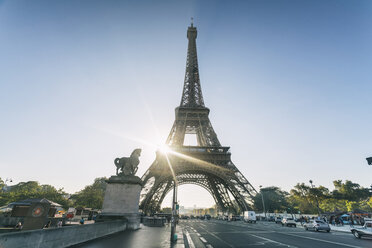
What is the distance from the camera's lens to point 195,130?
55719mm

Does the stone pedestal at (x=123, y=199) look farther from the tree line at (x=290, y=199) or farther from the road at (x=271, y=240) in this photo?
the tree line at (x=290, y=199)

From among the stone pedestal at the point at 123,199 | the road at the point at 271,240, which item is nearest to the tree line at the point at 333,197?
the road at the point at 271,240

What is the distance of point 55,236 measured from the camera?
280 inches

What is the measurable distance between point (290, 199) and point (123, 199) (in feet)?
305

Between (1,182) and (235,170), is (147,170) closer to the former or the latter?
(235,170)

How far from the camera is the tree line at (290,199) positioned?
56.8 metres

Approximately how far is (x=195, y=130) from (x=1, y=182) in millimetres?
56845

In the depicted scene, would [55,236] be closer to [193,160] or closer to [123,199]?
[123,199]

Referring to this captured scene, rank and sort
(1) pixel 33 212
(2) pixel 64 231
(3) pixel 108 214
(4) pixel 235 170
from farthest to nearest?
(4) pixel 235 170, (3) pixel 108 214, (1) pixel 33 212, (2) pixel 64 231

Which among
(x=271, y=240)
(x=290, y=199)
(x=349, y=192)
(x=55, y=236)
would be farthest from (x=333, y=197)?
(x=55, y=236)

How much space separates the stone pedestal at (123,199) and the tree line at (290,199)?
49747mm

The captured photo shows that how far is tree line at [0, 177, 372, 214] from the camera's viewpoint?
56812 mm

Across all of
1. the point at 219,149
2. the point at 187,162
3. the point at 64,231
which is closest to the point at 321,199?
the point at 219,149

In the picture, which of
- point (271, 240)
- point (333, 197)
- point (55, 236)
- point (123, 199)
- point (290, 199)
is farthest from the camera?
point (290, 199)
